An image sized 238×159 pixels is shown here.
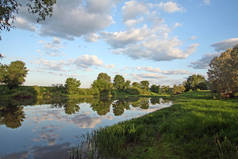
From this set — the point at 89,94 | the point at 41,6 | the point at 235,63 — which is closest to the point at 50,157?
the point at 41,6

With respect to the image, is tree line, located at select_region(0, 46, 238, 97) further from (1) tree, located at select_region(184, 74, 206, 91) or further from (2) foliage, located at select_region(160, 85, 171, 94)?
(2) foliage, located at select_region(160, 85, 171, 94)

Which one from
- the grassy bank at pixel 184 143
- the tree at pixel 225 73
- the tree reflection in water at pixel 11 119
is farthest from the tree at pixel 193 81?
the tree reflection in water at pixel 11 119

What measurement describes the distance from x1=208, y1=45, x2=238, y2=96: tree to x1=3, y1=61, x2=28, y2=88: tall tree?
73.8 metres

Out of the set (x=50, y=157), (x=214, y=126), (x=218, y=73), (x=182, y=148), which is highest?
(x=218, y=73)

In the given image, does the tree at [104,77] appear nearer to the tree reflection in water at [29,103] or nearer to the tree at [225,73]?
the tree reflection in water at [29,103]

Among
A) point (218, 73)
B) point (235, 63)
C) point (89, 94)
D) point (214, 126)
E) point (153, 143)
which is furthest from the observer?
point (89, 94)

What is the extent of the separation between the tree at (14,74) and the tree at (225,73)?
2907 inches

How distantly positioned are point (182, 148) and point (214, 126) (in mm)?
2593

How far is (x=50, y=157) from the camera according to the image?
7289 millimetres

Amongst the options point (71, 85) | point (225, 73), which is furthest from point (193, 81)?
point (71, 85)

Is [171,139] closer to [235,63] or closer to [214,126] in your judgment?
[214,126]

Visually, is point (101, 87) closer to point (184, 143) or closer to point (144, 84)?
point (144, 84)

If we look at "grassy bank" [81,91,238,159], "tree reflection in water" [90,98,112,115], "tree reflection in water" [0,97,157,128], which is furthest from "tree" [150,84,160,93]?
"grassy bank" [81,91,238,159]

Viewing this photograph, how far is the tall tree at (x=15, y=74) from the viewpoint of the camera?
183 feet
